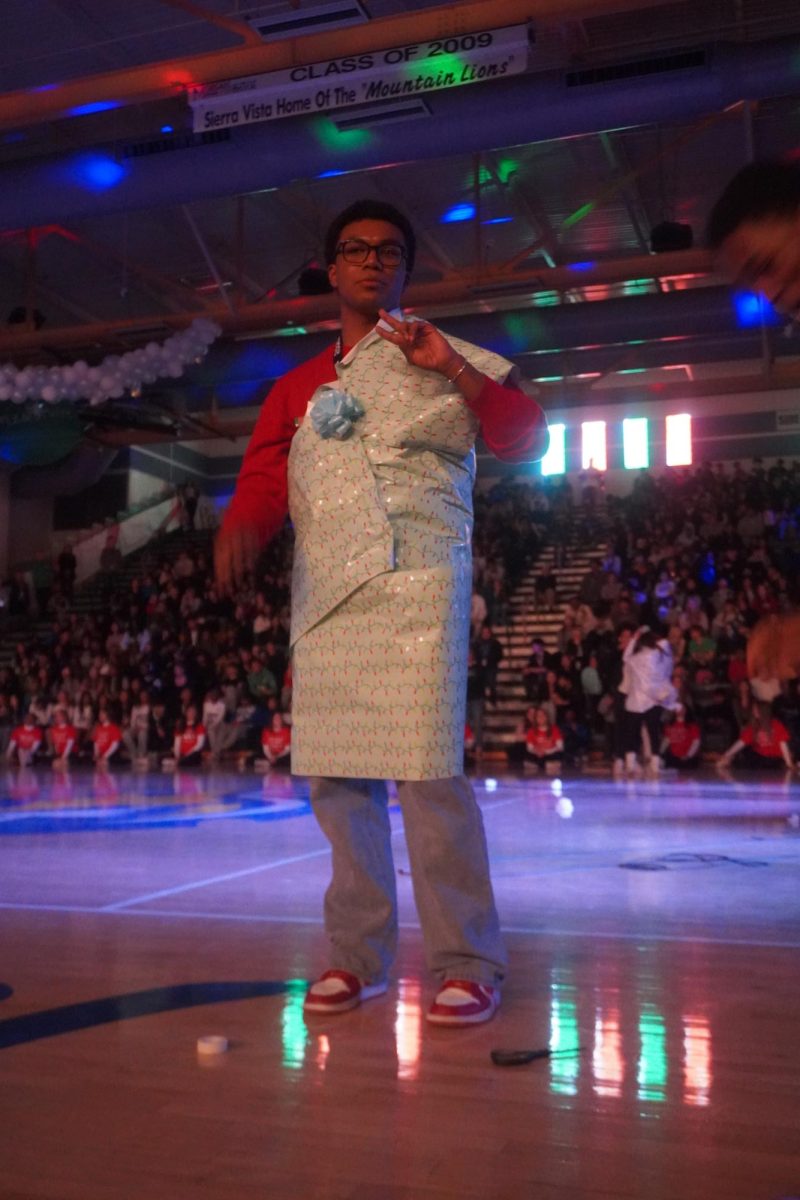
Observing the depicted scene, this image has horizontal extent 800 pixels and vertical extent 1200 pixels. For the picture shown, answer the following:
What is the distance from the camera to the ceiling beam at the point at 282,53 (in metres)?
6.89

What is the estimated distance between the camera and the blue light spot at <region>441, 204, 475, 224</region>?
12.8 m

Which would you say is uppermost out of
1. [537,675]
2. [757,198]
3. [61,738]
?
[757,198]

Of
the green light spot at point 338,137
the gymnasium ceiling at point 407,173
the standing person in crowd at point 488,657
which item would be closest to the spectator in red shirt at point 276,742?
the standing person in crowd at point 488,657

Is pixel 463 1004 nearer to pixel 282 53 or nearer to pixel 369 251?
pixel 369 251

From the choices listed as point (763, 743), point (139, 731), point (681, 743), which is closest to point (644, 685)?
point (681, 743)

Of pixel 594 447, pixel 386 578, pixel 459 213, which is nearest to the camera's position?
pixel 386 578

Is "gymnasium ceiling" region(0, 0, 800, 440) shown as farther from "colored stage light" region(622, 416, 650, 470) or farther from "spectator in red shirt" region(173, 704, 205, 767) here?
"colored stage light" region(622, 416, 650, 470)

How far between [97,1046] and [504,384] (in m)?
1.55

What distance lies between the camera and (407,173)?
39.2 feet

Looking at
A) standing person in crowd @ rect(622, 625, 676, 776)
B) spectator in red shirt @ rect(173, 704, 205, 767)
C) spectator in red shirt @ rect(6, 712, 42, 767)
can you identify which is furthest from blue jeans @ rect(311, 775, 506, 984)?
spectator in red shirt @ rect(6, 712, 42, 767)

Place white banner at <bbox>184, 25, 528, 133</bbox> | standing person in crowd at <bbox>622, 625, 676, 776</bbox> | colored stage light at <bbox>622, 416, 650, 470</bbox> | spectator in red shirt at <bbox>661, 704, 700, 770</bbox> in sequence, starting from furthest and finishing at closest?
colored stage light at <bbox>622, 416, 650, 470</bbox>, spectator in red shirt at <bbox>661, 704, 700, 770</bbox>, standing person in crowd at <bbox>622, 625, 676, 776</bbox>, white banner at <bbox>184, 25, 528, 133</bbox>

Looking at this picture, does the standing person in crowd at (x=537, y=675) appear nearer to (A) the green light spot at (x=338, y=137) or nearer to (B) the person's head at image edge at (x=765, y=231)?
(A) the green light spot at (x=338, y=137)

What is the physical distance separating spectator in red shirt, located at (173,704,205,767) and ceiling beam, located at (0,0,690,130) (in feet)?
22.1

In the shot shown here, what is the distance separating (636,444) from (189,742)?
1296cm
